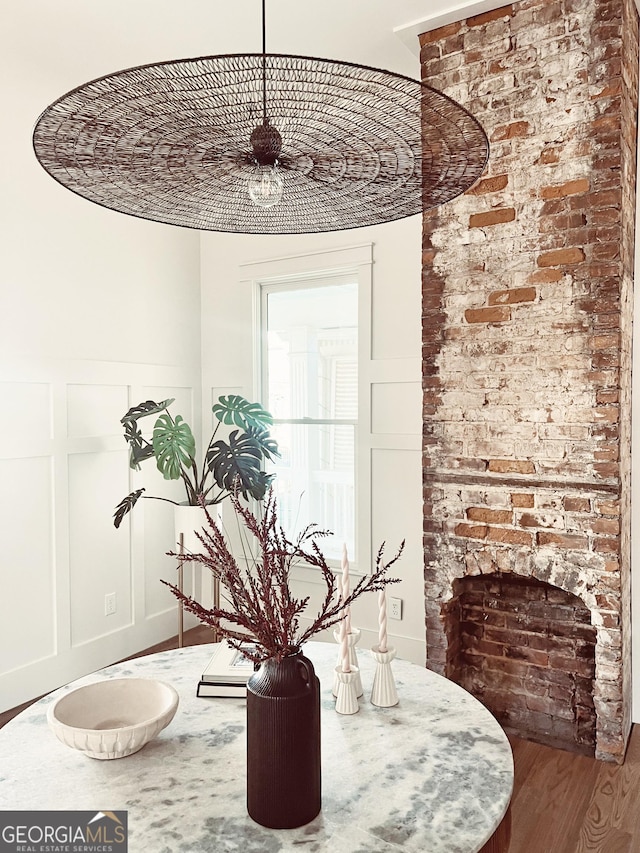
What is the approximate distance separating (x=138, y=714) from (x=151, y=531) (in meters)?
2.41

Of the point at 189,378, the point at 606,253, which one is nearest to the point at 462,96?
the point at 606,253

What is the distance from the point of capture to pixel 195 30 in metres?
2.61

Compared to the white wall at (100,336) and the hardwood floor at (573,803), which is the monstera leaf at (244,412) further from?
the hardwood floor at (573,803)

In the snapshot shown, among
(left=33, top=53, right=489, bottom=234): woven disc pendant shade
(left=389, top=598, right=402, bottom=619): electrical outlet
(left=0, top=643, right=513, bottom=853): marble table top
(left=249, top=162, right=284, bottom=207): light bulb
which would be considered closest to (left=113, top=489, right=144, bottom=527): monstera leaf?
(left=389, top=598, right=402, bottom=619): electrical outlet

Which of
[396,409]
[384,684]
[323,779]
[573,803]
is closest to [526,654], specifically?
[573,803]

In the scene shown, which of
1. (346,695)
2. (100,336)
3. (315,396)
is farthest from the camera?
(315,396)

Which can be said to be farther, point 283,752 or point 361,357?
point 361,357

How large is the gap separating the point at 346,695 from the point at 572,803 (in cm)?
122

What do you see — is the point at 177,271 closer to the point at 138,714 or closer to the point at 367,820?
the point at 138,714

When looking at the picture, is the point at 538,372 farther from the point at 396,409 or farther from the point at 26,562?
the point at 26,562

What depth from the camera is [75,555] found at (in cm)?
329

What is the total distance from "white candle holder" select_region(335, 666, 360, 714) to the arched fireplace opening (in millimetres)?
1288

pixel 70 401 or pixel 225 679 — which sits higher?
pixel 70 401

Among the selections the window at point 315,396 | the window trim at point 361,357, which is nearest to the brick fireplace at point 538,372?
the window trim at point 361,357
